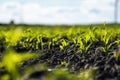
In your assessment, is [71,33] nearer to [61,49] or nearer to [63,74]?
[61,49]

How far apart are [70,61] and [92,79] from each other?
1078 millimetres

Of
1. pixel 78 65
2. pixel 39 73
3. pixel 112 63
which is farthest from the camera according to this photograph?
pixel 78 65

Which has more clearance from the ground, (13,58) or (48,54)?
(13,58)

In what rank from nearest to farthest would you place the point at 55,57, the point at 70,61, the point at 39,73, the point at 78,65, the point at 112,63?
the point at 39,73 → the point at 112,63 → the point at 78,65 → the point at 70,61 → the point at 55,57

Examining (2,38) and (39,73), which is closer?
(39,73)

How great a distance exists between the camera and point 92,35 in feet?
13.5

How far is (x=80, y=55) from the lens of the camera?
3.75 metres

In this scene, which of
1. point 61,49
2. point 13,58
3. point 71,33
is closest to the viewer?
point 13,58

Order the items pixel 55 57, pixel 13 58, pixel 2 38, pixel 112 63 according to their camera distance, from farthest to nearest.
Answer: pixel 2 38 → pixel 55 57 → pixel 112 63 → pixel 13 58

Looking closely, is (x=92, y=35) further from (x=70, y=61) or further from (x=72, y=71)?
(x=72, y=71)

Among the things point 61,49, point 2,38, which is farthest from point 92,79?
point 2,38

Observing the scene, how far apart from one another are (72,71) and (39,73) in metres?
0.70

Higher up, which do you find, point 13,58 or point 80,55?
point 13,58

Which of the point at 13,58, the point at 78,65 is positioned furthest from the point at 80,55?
the point at 13,58
